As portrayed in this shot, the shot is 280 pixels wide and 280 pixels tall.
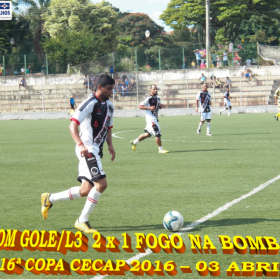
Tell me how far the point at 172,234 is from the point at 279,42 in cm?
5987

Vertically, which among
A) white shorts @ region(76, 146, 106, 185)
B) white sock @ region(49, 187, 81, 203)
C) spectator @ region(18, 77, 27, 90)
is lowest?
white sock @ region(49, 187, 81, 203)

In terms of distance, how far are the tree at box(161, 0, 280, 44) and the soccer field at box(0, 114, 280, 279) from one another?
41705 millimetres

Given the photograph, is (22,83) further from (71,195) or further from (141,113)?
(71,195)

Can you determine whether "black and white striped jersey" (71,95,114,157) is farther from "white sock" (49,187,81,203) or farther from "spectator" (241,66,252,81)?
"spectator" (241,66,252,81)

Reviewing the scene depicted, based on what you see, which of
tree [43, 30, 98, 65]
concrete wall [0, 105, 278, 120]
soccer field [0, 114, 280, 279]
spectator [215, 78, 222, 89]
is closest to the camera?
soccer field [0, 114, 280, 279]

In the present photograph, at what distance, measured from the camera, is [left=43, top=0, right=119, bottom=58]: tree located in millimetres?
53750

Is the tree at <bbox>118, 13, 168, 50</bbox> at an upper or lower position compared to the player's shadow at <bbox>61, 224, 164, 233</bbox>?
upper

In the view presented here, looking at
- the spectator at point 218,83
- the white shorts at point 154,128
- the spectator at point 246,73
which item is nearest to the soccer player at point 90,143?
the white shorts at point 154,128

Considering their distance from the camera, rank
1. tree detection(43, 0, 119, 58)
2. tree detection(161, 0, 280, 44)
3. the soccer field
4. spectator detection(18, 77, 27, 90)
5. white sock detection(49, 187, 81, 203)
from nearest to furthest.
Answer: the soccer field, white sock detection(49, 187, 81, 203), spectator detection(18, 77, 27, 90), tree detection(43, 0, 119, 58), tree detection(161, 0, 280, 44)

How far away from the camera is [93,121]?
6.76 metres

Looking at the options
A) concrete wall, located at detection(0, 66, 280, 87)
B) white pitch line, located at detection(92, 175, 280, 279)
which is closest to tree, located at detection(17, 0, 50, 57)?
concrete wall, located at detection(0, 66, 280, 87)

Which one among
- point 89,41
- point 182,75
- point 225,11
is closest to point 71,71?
point 89,41

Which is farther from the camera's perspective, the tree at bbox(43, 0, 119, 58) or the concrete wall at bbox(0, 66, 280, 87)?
the tree at bbox(43, 0, 119, 58)

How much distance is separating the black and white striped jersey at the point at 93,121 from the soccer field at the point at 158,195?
1.12 meters
